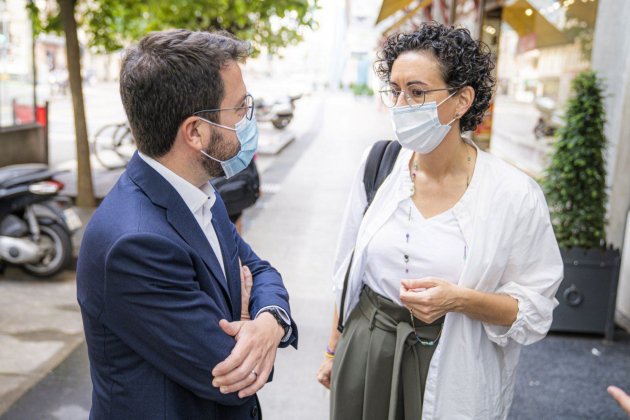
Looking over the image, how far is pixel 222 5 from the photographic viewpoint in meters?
9.21

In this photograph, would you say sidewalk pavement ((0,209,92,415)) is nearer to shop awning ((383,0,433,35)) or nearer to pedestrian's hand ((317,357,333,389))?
pedestrian's hand ((317,357,333,389))

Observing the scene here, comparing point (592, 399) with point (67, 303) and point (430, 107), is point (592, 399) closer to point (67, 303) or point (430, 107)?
point (430, 107)

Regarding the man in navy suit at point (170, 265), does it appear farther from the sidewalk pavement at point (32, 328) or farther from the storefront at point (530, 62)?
the storefront at point (530, 62)

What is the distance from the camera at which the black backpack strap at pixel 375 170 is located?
2.36m

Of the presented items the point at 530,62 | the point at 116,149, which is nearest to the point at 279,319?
Result: the point at 530,62

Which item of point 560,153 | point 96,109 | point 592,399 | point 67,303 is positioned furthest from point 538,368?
point 96,109

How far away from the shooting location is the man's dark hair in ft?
4.96

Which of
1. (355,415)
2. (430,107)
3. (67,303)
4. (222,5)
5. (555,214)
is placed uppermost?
(222,5)

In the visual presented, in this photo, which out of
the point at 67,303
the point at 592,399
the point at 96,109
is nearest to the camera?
the point at 592,399

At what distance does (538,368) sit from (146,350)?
3.63 m

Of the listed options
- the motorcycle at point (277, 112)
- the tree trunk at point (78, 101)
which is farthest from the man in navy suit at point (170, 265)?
the motorcycle at point (277, 112)

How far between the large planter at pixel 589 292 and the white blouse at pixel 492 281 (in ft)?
9.36

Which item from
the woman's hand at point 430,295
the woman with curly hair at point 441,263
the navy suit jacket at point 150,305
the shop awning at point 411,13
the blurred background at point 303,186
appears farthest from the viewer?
the shop awning at point 411,13

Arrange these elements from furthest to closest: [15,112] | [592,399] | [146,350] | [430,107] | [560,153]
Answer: [15,112], [560,153], [592,399], [430,107], [146,350]
